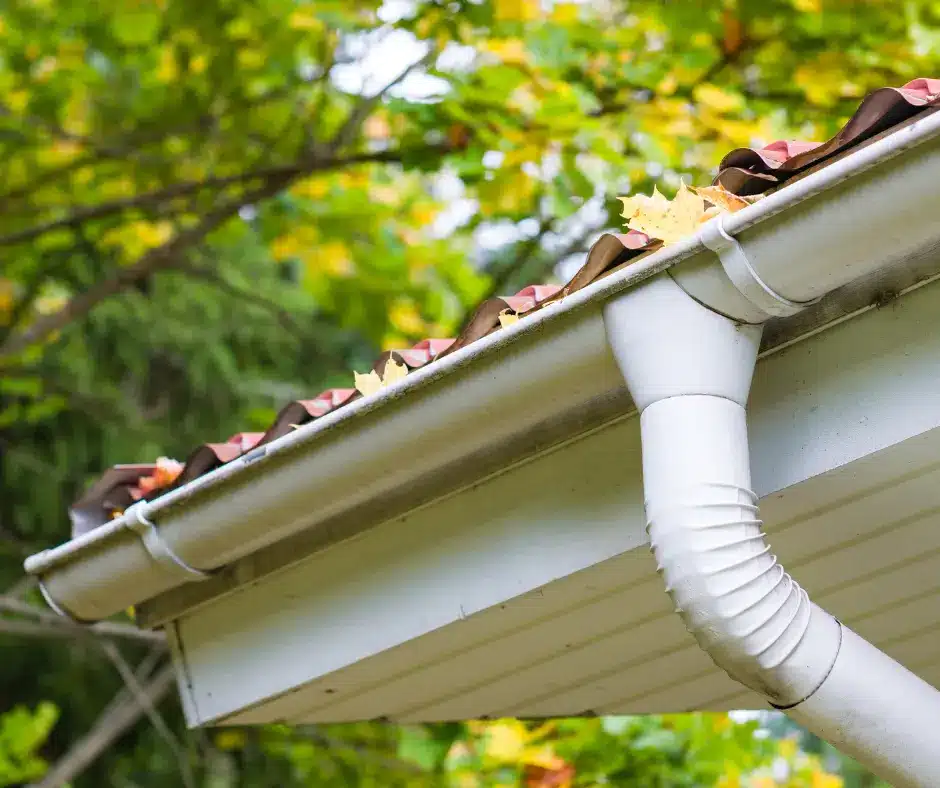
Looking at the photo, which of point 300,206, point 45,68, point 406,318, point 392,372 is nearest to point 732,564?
point 392,372

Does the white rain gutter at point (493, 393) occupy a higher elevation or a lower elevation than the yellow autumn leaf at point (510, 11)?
lower

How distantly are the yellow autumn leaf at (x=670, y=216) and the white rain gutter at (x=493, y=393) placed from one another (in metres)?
0.07

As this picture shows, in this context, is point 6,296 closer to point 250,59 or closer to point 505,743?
point 250,59

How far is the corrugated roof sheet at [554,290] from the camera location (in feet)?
4.73

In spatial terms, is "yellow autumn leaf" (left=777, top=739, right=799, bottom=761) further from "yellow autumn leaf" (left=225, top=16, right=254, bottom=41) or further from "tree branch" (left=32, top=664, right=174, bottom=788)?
"yellow autumn leaf" (left=225, top=16, right=254, bottom=41)

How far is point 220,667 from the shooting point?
2.29m

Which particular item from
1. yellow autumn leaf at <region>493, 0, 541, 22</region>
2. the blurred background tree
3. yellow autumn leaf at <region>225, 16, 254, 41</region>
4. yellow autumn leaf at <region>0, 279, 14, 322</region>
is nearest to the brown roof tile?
the blurred background tree

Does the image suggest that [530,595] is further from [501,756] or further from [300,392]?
[300,392]

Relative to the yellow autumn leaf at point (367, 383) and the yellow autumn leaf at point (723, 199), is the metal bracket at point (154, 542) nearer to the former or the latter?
the yellow autumn leaf at point (367, 383)

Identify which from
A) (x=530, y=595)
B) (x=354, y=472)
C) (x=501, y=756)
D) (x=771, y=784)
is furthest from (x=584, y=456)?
(x=771, y=784)

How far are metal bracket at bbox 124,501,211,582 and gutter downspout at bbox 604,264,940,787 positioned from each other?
3.07ft

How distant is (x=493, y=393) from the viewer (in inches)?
66.1

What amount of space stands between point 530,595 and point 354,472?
0.34 meters

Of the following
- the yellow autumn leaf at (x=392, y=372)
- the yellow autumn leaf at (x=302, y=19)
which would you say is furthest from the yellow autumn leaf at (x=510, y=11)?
the yellow autumn leaf at (x=392, y=372)
